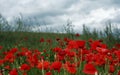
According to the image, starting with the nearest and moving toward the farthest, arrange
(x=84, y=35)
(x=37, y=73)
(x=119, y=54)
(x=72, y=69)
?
(x=72, y=69) → (x=119, y=54) → (x=37, y=73) → (x=84, y=35)

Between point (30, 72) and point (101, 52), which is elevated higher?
point (101, 52)

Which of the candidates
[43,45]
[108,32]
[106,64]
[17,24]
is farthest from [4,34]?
[106,64]

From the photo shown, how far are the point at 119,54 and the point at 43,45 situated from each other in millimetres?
6534

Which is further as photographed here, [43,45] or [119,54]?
[43,45]

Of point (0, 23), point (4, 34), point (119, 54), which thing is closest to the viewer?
point (119, 54)

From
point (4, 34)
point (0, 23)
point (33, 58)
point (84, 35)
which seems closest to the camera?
point (33, 58)

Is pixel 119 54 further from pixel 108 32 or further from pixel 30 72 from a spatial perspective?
pixel 108 32

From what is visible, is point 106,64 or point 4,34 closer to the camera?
point 106,64

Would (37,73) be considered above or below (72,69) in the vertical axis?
below

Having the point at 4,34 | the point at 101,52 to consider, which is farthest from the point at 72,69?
the point at 4,34

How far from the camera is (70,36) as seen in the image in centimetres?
1030

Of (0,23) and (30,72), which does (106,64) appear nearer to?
(30,72)

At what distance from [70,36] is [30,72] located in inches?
195

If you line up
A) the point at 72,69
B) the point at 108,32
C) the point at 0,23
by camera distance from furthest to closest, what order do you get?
the point at 0,23 → the point at 108,32 → the point at 72,69
